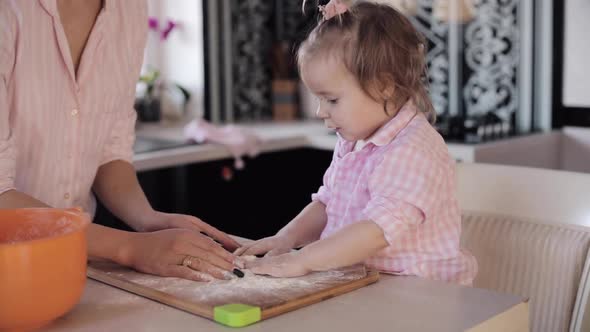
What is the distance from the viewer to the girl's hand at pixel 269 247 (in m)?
1.36

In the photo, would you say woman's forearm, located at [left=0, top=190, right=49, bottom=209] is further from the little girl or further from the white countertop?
the white countertop

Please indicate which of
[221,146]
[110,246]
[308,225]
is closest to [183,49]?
[221,146]

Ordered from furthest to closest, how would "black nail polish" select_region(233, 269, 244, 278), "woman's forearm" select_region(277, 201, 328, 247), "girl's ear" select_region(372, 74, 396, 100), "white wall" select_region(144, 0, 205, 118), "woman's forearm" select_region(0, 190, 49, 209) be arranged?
"white wall" select_region(144, 0, 205, 118), "woman's forearm" select_region(277, 201, 328, 247), "girl's ear" select_region(372, 74, 396, 100), "woman's forearm" select_region(0, 190, 49, 209), "black nail polish" select_region(233, 269, 244, 278)

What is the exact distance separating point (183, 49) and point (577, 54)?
1.60 metres

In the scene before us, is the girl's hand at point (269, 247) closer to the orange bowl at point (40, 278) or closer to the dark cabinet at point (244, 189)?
the orange bowl at point (40, 278)

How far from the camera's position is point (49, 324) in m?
1.03

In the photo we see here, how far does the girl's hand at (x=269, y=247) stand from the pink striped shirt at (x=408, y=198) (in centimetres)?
8

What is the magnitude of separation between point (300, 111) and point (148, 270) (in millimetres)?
2570

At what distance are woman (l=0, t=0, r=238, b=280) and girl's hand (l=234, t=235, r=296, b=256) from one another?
42mm

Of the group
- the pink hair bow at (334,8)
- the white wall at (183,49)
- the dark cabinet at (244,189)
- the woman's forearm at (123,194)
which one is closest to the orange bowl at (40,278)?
the woman's forearm at (123,194)

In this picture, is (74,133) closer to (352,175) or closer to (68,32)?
(68,32)

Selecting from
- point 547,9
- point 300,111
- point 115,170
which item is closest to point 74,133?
point 115,170

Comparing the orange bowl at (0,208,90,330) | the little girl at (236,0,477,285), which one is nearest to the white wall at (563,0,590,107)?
the little girl at (236,0,477,285)

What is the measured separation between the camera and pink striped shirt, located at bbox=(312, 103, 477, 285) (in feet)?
4.20
